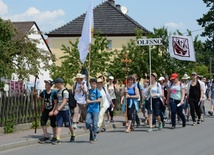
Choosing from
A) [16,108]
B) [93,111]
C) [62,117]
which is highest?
[16,108]

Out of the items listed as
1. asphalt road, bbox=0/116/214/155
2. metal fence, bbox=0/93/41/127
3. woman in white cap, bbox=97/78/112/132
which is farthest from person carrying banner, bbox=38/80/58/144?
metal fence, bbox=0/93/41/127

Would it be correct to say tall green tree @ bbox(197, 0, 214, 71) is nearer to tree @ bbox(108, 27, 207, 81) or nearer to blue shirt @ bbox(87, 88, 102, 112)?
tree @ bbox(108, 27, 207, 81)

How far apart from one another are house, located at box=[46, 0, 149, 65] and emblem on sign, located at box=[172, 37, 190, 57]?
3118 centimetres

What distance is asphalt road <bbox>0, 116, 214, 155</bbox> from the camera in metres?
10.7

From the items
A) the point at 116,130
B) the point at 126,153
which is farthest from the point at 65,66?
the point at 126,153

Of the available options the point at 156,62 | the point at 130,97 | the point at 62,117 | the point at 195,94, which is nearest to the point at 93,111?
the point at 62,117

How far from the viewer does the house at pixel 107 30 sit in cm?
5350

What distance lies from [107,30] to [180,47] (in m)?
33.3

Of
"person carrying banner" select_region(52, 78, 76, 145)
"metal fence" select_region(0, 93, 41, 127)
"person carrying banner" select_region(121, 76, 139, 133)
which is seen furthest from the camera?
"person carrying banner" select_region(121, 76, 139, 133)

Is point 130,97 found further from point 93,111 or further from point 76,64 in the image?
point 76,64

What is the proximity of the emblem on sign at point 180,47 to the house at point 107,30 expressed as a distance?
31.2 meters

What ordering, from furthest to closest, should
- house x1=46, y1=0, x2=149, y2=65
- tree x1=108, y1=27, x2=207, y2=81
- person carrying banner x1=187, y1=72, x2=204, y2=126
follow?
house x1=46, y1=0, x2=149, y2=65 < tree x1=108, y1=27, x2=207, y2=81 < person carrying banner x1=187, y1=72, x2=204, y2=126

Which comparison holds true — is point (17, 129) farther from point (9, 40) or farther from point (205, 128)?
point (9, 40)

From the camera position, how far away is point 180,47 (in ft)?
70.0
